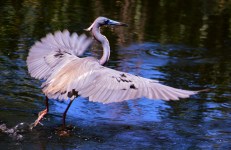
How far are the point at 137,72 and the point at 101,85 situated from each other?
3697 millimetres

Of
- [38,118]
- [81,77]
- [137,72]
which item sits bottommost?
[137,72]

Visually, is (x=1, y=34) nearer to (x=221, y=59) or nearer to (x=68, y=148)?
(x=221, y=59)

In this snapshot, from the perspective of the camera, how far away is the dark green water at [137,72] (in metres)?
7.34

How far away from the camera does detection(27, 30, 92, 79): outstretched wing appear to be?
7.66m

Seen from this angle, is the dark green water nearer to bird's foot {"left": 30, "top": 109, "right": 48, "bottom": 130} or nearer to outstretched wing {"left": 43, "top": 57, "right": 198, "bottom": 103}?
bird's foot {"left": 30, "top": 109, "right": 48, "bottom": 130}

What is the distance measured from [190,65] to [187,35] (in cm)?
237

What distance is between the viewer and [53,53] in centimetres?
784

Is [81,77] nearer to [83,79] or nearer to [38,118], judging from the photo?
[83,79]

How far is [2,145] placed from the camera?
6.77 m

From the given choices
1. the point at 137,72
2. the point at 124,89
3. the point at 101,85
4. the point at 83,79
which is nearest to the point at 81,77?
the point at 83,79

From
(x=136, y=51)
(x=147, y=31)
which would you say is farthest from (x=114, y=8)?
(x=136, y=51)

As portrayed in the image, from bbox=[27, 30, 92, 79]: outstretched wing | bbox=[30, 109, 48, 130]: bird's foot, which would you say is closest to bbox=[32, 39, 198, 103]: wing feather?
bbox=[27, 30, 92, 79]: outstretched wing

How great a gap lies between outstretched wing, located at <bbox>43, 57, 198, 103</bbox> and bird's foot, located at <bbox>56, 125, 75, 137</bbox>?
522 millimetres

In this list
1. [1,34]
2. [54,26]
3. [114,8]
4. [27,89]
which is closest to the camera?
[27,89]
